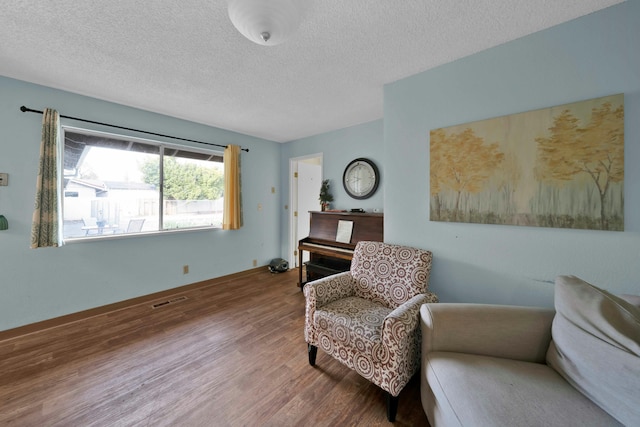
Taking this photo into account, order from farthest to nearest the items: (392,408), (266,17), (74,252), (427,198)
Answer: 1. (74,252)
2. (427,198)
3. (392,408)
4. (266,17)

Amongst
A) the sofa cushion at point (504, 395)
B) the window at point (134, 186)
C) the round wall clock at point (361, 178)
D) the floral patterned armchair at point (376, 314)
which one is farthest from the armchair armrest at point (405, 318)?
the window at point (134, 186)

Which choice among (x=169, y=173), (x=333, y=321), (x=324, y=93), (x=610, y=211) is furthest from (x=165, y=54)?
(x=610, y=211)

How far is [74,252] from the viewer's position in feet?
8.22

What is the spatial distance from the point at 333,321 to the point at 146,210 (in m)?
2.93

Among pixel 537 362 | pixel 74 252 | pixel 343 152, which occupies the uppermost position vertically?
pixel 343 152

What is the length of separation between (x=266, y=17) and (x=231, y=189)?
278 cm

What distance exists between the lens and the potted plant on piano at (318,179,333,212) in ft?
12.1

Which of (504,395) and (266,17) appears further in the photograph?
(266,17)

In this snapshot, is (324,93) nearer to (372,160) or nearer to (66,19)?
(372,160)

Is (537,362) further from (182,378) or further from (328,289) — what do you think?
(182,378)

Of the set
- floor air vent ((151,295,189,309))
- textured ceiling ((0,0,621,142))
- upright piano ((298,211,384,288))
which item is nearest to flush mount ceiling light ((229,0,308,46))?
textured ceiling ((0,0,621,142))

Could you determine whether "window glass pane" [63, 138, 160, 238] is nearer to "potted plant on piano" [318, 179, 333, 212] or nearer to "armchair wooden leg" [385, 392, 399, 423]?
"potted plant on piano" [318, 179, 333, 212]

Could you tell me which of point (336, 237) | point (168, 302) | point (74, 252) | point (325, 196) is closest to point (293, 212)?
point (325, 196)

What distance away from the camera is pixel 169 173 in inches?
127
